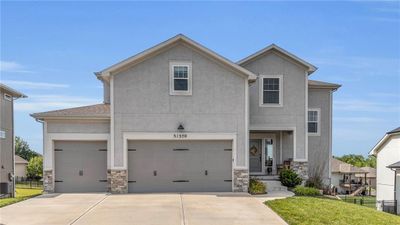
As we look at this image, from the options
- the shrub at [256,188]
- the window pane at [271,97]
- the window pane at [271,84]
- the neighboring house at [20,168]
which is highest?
the window pane at [271,84]

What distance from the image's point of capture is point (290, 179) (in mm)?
19625

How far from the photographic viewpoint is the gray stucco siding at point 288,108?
21.0 meters

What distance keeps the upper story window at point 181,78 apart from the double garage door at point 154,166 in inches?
90.6

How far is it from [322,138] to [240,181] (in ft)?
24.5

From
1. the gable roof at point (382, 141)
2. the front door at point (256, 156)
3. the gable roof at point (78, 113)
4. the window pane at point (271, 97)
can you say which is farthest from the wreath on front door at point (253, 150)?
the gable roof at point (78, 113)

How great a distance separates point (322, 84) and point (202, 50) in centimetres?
848

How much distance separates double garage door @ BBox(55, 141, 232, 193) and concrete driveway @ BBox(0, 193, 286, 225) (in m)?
1.34

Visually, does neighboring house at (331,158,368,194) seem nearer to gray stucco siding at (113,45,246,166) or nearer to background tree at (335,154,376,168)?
background tree at (335,154,376,168)

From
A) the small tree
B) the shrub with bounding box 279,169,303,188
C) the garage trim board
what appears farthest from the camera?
Result: the small tree

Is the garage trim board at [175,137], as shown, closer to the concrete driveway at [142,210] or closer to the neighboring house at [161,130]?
the neighboring house at [161,130]

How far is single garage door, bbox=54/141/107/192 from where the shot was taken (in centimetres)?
1817

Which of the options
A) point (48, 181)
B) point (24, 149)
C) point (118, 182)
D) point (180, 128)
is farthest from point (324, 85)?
point (24, 149)

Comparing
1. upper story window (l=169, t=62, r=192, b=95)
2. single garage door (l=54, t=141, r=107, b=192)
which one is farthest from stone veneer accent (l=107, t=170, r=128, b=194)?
upper story window (l=169, t=62, r=192, b=95)

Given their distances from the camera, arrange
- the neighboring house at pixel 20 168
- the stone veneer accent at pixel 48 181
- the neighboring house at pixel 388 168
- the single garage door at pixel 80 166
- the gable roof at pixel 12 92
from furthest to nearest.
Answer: the neighboring house at pixel 20 168, the neighboring house at pixel 388 168, the gable roof at pixel 12 92, the single garage door at pixel 80 166, the stone veneer accent at pixel 48 181
